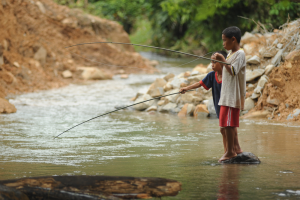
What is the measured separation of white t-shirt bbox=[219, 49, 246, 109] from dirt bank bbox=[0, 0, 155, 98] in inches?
331

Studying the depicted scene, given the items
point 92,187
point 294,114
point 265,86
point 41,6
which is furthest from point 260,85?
point 41,6

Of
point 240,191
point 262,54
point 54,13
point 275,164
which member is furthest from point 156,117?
point 54,13

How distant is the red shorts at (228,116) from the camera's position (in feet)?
13.7

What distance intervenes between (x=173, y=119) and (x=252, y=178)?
5.40 m

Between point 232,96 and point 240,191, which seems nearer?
point 240,191

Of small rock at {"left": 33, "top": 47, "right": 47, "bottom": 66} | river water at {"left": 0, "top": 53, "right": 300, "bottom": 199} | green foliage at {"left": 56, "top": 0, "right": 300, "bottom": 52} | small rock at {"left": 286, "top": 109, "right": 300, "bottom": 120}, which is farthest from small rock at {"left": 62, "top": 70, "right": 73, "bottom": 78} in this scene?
small rock at {"left": 286, "top": 109, "right": 300, "bottom": 120}

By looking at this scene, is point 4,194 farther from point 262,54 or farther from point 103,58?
point 103,58

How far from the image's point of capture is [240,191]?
10.7 ft

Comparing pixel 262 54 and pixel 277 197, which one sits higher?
pixel 262 54

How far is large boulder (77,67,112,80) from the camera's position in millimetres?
17195

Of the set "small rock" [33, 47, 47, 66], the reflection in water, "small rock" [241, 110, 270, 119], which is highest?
"small rock" [33, 47, 47, 66]

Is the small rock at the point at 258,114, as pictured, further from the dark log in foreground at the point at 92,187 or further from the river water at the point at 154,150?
the dark log in foreground at the point at 92,187

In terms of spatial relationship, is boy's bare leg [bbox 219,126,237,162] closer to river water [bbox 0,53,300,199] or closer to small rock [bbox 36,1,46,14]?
river water [bbox 0,53,300,199]

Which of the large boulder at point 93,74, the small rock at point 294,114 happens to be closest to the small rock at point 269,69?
the small rock at point 294,114
